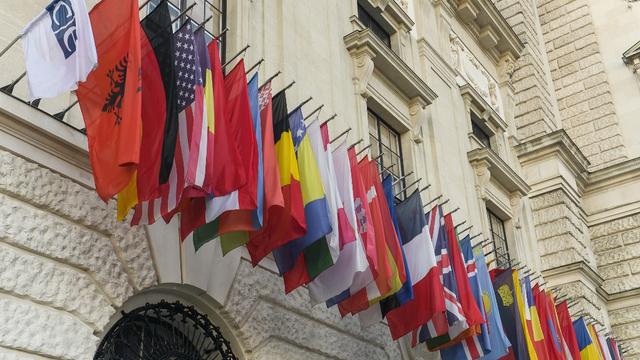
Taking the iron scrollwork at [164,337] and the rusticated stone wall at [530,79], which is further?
the rusticated stone wall at [530,79]

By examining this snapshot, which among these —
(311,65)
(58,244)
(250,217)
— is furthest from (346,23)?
(58,244)

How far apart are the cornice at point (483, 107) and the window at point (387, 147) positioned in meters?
4.78

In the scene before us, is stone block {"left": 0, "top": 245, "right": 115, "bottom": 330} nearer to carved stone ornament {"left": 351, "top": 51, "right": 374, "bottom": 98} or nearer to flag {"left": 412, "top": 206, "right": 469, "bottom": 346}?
flag {"left": 412, "top": 206, "right": 469, "bottom": 346}

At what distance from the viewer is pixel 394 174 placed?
1645cm

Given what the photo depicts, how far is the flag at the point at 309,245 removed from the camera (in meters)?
9.48

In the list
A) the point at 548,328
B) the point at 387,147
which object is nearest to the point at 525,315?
the point at 548,328

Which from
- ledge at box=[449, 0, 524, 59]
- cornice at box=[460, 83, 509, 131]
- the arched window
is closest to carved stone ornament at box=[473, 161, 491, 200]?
cornice at box=[460, 83, 509, 131]

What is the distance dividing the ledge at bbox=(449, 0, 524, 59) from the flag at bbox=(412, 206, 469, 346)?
38.4 ft

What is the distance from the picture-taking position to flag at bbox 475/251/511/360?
13.3 metres

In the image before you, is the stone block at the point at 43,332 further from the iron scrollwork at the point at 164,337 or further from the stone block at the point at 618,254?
the stone block at the point at 618,254

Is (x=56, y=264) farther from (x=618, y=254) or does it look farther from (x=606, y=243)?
(x=606, y=243)

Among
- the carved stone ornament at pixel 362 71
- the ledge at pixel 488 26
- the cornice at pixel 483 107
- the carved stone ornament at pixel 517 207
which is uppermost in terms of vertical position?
the ledge at pixel 488 26

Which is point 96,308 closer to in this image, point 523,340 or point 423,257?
point 423,257

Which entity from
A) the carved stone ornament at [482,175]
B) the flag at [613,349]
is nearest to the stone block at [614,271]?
the flag at [613,349]
